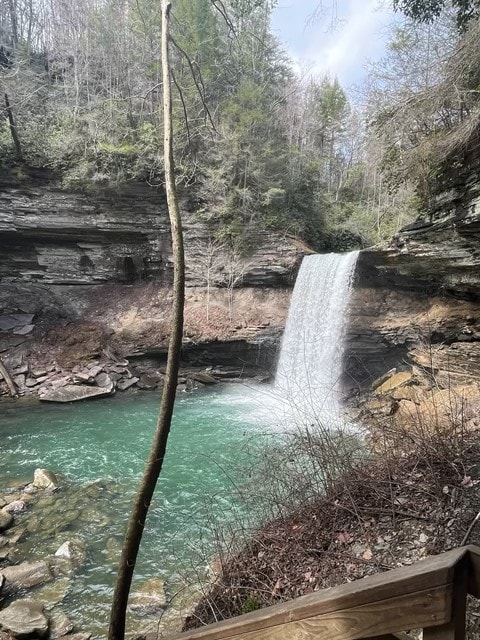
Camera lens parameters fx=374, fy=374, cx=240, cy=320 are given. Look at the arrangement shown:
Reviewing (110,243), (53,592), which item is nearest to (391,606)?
(53,592)

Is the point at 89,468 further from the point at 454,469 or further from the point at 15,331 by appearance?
the point at 15,331

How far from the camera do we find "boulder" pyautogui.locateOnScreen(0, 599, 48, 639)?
3.65 m

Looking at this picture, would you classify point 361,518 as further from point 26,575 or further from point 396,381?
point 396,381

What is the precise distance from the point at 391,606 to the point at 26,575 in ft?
17.0

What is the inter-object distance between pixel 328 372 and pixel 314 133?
1875 centimetres

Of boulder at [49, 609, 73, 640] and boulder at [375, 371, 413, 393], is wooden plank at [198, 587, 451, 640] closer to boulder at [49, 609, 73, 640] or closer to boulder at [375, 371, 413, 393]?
boulder at [49, 609, 73, 640]

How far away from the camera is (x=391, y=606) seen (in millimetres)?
921

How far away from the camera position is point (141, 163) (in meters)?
15.4

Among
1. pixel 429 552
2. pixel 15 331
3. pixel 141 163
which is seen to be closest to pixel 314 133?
pixel 141 163

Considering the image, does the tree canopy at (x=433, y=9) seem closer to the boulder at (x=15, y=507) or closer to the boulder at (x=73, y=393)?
the boulder at (x=15, y=507)

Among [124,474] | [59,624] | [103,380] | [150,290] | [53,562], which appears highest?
[150,290]

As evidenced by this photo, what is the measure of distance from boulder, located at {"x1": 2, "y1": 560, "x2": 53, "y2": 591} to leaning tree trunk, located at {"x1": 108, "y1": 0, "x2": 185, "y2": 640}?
2007 mm

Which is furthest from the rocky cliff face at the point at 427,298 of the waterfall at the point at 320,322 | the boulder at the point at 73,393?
the boulder at the point at 73,393

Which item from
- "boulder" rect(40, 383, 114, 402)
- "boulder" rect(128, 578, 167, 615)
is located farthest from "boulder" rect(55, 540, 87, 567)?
"boulder" rect(40, 383, 114, 402)
